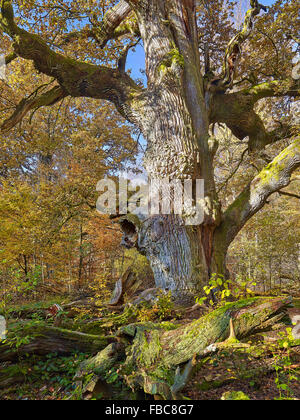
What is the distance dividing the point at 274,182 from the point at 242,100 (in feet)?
7.50

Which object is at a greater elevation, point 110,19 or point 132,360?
point 110,19

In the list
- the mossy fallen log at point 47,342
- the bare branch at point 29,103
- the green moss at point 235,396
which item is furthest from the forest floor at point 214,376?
the bare branch at point 29,103

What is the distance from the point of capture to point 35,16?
5.46m

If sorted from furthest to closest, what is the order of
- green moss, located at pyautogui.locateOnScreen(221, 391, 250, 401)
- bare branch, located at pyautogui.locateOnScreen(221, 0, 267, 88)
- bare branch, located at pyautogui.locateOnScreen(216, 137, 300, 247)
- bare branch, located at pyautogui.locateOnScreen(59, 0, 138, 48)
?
bare branch, located at pyautogui.locateOnScreen(59, 0, 138, 48) → bare branch, located at pyautogui.locateOnScreen(221, 0, 267, 88) → bare branch, located at pyautogui.locateOnScreen(216, 137, 300, 247) → green moss, located at pyautogui.locateOnScreen(221, 391, 250, 401)

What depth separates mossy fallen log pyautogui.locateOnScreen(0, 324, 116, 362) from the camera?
97.8 inches

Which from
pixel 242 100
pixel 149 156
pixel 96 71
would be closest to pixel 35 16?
pixel 96 71

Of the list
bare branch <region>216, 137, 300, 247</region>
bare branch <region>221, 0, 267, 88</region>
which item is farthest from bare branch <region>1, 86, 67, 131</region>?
bare branch <region>216, 137, 300, 247</region>

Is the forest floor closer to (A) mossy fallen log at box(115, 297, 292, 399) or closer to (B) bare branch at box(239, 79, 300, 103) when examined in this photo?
(A) mossy fallen log at box(115, 297, 292, 399)

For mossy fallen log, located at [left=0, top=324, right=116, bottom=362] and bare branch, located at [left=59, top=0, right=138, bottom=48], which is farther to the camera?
bare branch, located at [left=59, top=0, right=138, bottom=48]

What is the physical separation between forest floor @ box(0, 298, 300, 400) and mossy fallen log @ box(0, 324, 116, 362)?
0.25 ft

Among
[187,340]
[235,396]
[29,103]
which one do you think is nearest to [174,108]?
[29,103]

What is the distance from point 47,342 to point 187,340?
1.55 m

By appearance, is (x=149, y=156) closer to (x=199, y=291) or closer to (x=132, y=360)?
(x=199, y=291)

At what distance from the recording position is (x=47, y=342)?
2639 mm
